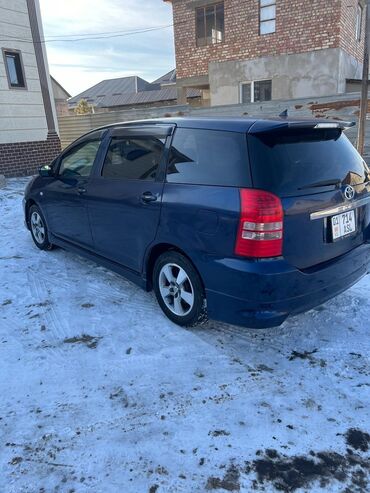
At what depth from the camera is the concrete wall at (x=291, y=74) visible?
13398mm

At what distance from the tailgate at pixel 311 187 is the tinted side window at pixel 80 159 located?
6.59 ft

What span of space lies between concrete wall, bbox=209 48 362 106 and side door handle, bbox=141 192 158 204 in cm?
1174

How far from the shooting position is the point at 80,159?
4.22 metres

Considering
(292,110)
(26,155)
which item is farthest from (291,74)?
(26,155)

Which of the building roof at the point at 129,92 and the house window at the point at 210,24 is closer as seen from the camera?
the house window at the point at 210,24

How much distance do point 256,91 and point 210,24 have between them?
3623 mm

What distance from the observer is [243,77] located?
15141 mm

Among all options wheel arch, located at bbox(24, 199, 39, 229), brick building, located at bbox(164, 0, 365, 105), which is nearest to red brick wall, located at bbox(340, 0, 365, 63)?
brick building, located at bbox(164, 0, 365, 105)

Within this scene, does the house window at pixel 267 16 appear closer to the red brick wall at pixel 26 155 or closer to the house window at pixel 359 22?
the house window at pixel 359 22

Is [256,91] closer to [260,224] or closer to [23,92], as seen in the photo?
[23,92]

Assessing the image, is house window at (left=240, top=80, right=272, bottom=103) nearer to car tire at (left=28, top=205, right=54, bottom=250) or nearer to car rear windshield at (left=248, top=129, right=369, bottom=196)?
car tire at (left=28, top=205, right=54, bottom=250)

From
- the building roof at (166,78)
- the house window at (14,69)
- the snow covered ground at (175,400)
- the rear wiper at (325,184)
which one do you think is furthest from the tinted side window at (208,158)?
the building roof at (166,78)

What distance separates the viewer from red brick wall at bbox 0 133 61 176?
10.9 meters

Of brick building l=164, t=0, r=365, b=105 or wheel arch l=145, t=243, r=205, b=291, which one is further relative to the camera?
brick building l=164, t=0, r=365, b=105
